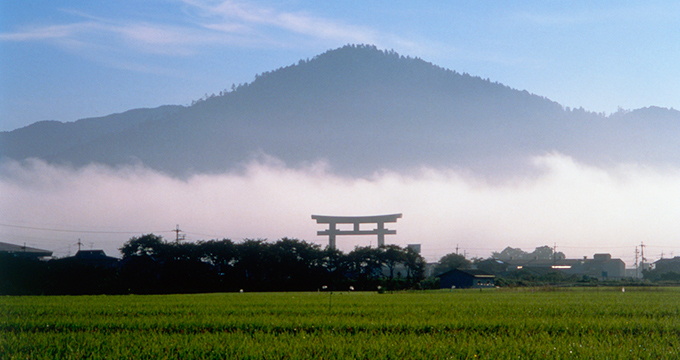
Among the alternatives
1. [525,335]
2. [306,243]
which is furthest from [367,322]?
[306,243]

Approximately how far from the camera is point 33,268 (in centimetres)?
3734

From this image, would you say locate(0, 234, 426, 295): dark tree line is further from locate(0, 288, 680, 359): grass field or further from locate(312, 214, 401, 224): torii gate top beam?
locate(0, 288, 680, 359): grass field

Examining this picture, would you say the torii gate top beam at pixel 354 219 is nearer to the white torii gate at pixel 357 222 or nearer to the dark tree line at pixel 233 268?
the white torii gate at pixel 357 222

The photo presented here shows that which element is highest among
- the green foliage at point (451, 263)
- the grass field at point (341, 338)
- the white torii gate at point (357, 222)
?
the white torii gate at point (357, 222)

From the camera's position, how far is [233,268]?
1951 inches

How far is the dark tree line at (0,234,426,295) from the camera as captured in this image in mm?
40844

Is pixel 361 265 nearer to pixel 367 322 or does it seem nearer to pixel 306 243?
pixel 306 243

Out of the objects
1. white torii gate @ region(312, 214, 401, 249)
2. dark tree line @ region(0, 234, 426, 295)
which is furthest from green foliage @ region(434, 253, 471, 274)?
dark tree line @ region(0, 234, 426, 295)

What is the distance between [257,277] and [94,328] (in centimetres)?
4025

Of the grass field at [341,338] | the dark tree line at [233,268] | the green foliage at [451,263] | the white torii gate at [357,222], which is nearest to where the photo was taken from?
the grass field at [341,338]

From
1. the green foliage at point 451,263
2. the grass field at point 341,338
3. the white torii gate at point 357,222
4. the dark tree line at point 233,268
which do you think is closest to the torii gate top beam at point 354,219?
the white torii gate at point 357,222

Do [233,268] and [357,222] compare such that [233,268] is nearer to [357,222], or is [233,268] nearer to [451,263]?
[357,222]

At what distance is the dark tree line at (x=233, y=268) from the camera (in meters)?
40.8

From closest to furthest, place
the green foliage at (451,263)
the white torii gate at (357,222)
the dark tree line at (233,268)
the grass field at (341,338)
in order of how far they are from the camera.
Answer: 1. the grass field at (341,338)
2. the dark tree line at (233,268)
3. the white torii gate at (357,222)
4. the green foliage at (451,263)
